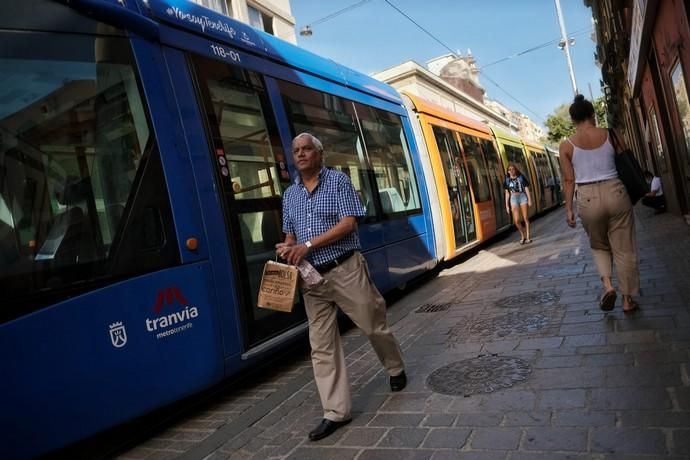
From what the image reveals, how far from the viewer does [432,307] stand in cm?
624

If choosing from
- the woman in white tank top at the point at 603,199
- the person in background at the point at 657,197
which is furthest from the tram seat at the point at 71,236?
the person in background at the point at 657,197

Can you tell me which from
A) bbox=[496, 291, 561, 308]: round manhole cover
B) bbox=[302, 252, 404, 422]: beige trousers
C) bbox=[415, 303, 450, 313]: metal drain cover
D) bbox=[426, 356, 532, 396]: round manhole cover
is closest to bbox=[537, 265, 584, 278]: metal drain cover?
bbox=[496, 291, 561, 308]: round manhole cover

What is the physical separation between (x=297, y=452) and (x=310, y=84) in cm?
406

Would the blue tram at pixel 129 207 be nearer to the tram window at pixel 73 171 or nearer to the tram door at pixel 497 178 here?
the tram window at pixel 73 171

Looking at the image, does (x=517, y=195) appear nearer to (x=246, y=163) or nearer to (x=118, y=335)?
(x=246, y=163)

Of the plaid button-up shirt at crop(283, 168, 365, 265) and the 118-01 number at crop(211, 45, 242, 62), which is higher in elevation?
the 118-01 number at crop(211, 45, 242, 62)

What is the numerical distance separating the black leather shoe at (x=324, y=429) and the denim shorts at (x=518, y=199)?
29.7 ft

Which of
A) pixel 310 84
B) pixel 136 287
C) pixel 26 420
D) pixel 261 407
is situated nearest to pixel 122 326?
pixel 136 287

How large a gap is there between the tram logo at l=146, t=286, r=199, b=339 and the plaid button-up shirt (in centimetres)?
97

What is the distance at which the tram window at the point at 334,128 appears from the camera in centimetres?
545

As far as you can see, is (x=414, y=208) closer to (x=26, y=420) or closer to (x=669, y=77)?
(x=669, y=77)

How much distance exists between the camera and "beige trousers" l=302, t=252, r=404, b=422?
10.3 feet

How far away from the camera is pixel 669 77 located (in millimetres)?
7891

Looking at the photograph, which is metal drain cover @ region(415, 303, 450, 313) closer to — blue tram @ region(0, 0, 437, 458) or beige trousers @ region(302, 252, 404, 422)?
blue tram @ region(0, 0, 437, 458)
